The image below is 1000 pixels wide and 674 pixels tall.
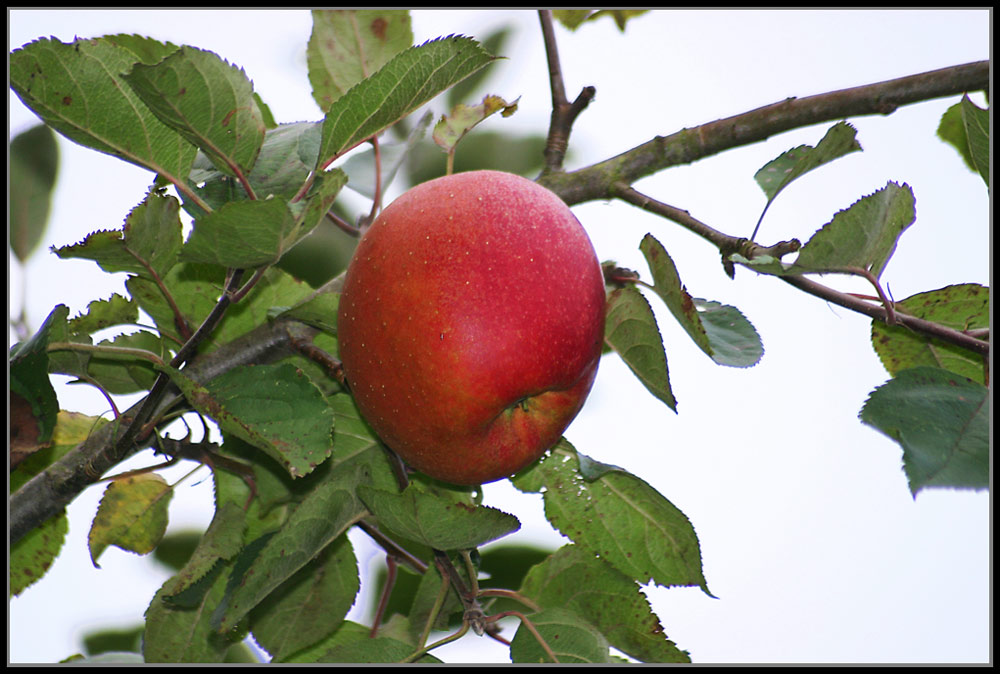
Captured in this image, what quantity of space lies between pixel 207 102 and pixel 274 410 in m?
0.25

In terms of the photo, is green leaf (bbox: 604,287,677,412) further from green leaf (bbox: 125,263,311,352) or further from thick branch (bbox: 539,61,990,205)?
green leaf (bbox: 125,263,311,352)

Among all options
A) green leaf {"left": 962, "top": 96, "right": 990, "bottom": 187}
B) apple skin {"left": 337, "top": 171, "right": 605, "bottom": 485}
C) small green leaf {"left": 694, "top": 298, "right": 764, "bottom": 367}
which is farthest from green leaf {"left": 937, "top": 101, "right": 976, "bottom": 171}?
apple skin {"left": 337, "top": 171, "right": 605, "bottom": 485}

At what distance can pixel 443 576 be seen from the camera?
83cm

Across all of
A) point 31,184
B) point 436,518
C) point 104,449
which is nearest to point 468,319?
point 436,518

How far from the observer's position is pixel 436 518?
68 centimetres

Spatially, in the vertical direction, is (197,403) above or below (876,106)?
below

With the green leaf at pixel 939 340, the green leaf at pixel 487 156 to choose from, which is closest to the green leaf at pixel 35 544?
the green leaf at pixel 487 156

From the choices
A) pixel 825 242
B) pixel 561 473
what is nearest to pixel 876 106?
pixel 825 242

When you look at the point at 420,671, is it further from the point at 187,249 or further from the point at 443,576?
the point at 187,249

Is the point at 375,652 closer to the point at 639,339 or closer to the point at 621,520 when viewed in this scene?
the point at 621,520

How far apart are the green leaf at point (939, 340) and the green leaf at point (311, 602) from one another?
24.2 inches

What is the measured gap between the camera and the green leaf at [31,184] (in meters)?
1.16

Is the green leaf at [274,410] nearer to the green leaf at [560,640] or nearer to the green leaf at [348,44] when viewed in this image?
the green leaf at [560,640]

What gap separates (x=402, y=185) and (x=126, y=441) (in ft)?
1.88
